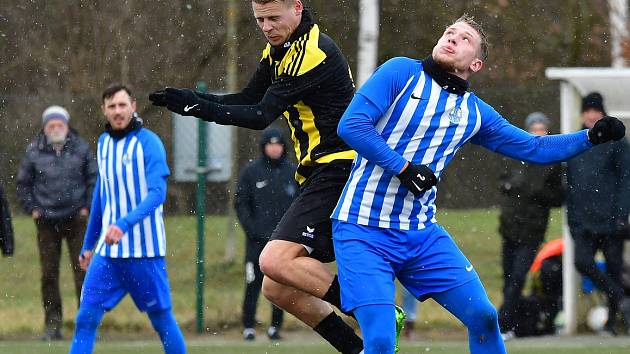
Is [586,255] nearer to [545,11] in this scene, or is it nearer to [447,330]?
[447,330]

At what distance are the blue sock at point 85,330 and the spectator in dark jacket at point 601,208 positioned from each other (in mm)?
4139

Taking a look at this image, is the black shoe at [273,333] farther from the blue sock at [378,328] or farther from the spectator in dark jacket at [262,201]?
the blue sock at [378,328]

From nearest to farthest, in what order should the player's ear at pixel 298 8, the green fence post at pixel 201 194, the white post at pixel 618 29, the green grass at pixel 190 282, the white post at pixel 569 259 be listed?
the player's ear at pixel 298 8 < the white post at pixel 569 259 < the green grass at pixel 190 282 < the green fence post at pixel 201 194 < the white post at pixel 618 29

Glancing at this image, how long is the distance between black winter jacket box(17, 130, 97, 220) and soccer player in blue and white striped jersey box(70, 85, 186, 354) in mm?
2347

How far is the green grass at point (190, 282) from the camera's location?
429 inches

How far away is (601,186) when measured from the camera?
9852 millimetres

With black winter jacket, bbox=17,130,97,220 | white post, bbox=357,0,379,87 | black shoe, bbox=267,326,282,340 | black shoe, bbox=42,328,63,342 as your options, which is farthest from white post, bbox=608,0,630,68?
black shoe, bbox=42,328,63,342

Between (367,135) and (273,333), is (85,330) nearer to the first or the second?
(367,135)

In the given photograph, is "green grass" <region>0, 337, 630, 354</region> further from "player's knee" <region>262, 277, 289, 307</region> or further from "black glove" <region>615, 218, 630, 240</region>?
"player's knee" <region>262, 277, 289, 307</region>

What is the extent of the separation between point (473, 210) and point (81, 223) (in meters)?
3.72

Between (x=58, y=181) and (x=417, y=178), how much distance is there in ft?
17.8

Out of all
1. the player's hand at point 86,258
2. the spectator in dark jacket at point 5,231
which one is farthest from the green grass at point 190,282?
the player's hand at point 86,258

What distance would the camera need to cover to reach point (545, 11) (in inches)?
588

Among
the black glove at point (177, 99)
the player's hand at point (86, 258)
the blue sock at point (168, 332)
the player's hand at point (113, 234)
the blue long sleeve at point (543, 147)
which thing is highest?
the black glove at point (177, 99)
